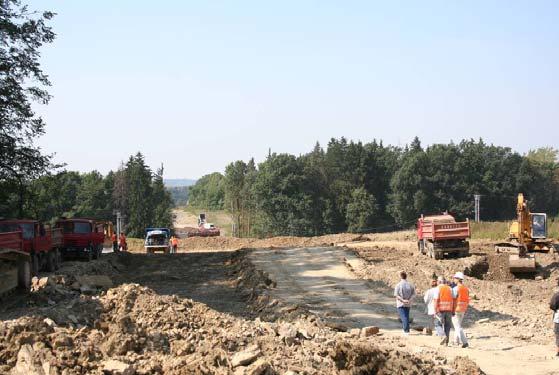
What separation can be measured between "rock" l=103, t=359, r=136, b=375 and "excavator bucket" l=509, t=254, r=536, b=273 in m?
26.1

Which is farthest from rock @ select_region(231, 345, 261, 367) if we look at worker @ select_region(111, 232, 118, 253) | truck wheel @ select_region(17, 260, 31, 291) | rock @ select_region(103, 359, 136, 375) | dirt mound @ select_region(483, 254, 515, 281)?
worker @ select_region(111, 232, 118, 253)

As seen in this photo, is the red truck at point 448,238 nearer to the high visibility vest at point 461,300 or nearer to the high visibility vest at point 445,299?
the high visibility vest at point 461,300

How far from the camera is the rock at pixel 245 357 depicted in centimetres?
1102

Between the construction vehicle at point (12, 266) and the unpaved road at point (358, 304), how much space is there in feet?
Result: 26.8

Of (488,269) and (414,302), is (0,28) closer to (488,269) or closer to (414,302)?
(414,302)

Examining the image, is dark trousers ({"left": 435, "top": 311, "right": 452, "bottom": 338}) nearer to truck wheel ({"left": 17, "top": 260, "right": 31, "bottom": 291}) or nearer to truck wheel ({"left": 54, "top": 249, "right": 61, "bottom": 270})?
truck wheel ({"left": 17, "top": 260, "right": 31, "bottom": 291})

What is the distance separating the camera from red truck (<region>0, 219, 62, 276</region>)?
26258 mm

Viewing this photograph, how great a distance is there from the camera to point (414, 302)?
22.7 meters

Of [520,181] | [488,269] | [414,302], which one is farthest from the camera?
[520,181]

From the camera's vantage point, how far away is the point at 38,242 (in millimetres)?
27203

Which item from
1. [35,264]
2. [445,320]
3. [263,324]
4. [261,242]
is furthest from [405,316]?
[261,242]

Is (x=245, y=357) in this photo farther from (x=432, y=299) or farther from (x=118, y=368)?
(x=432, y=299)

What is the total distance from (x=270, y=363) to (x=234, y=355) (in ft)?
2.23

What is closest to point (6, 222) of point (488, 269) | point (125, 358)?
point (125, 358)
